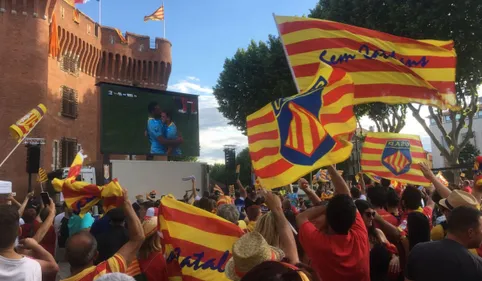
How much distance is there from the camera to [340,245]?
3049mm

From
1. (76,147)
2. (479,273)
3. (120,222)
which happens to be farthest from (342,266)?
(76,147)

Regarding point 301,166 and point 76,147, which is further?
point 76,147

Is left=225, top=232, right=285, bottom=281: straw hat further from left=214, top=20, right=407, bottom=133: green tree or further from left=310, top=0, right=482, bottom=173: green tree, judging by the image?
left=214, top=20, right=407, bottom=133: green tree

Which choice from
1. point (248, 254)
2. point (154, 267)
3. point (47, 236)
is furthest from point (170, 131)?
point (248, 254)

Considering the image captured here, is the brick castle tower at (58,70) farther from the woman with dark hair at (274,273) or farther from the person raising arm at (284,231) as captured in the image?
the woman with dark hair at (274,273)

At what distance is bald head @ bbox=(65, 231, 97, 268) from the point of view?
276 cm

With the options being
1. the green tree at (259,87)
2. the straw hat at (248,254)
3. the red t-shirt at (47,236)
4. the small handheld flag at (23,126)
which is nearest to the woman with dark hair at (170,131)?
the green tree at (259,87)

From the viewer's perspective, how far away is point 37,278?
2773 millimetres

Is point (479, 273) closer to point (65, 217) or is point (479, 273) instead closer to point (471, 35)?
point (65, 217)

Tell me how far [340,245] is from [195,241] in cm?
109

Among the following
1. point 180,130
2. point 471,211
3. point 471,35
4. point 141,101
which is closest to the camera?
point 471,211

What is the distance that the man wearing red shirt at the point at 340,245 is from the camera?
3.00 meters

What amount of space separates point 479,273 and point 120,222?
3.24 metres

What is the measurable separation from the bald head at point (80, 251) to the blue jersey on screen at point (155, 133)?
16.4 meters
